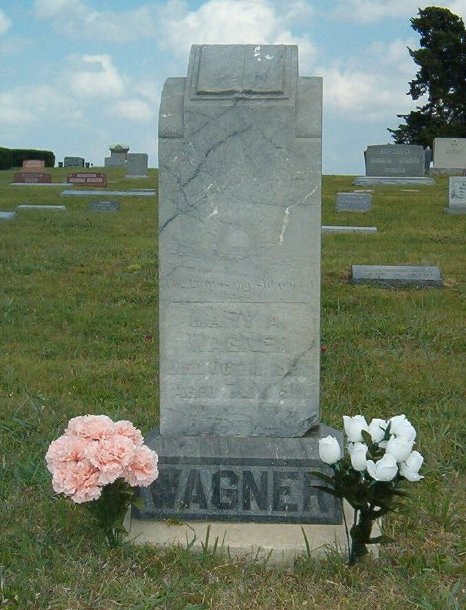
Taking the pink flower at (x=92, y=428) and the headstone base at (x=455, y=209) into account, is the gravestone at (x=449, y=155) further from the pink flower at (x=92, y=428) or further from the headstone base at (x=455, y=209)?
the pink flower at (x=92, y=428)

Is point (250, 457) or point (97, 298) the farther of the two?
point (97, 298)

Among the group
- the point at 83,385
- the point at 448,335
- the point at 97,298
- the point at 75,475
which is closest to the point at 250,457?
the point at 75,475

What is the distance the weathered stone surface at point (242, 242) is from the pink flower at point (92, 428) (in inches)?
21.2

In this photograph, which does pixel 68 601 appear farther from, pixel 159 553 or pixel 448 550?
pixel 448 550

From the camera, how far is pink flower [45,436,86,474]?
3.91 metres

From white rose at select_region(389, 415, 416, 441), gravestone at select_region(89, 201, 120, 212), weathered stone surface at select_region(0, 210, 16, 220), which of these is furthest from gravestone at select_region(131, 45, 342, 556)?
gravestone at select_region(89, 201, 120, 212)

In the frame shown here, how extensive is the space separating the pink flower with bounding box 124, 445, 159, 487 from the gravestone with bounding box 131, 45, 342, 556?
33 centimetres

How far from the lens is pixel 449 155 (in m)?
32.2

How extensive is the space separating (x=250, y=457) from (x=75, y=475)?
32.0 inches

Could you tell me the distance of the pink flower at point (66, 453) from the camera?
154 inches

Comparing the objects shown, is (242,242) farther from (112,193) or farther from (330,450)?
(112,193)

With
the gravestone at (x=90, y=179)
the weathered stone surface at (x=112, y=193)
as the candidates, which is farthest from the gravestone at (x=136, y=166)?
the weathered stone surface at (x=112, y=193)

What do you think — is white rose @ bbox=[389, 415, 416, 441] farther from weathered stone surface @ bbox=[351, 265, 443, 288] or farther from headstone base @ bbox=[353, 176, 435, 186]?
headstone base @ bbox=[353, 176, 435, 186]

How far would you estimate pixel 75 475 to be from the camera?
12.7 feet
